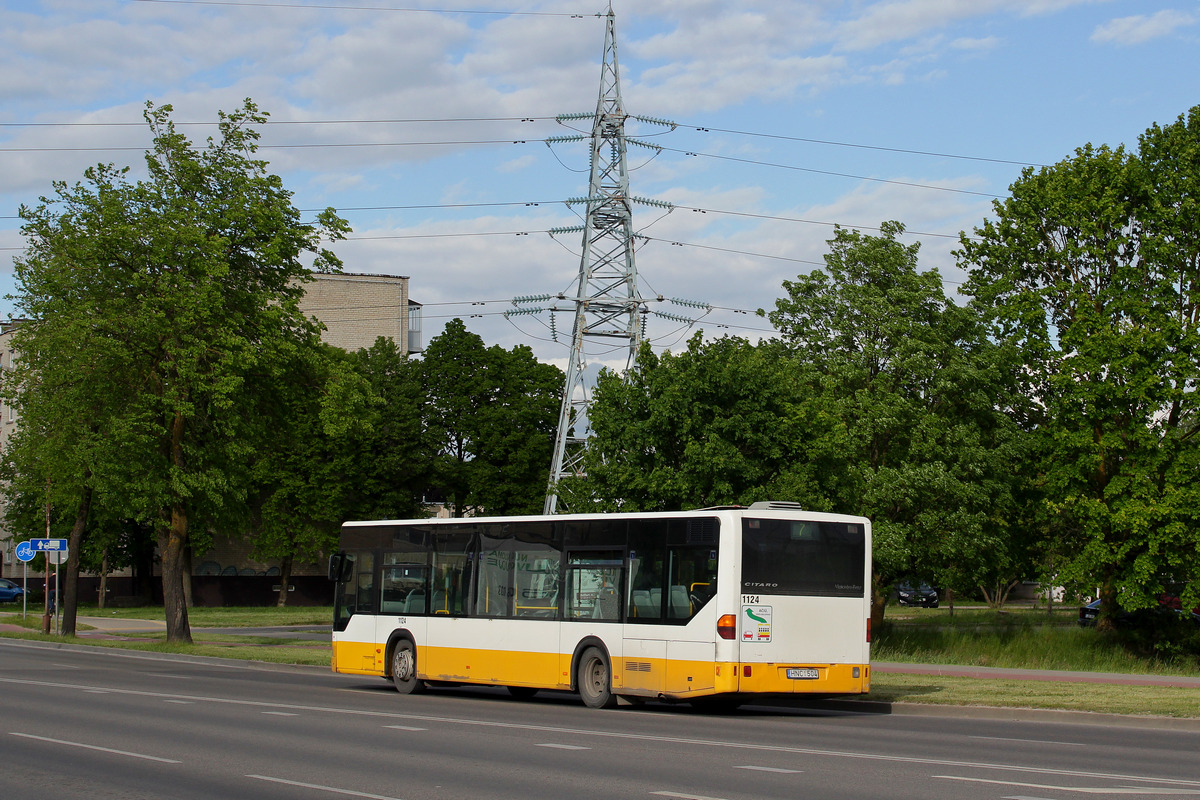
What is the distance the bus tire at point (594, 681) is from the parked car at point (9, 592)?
58.4 m

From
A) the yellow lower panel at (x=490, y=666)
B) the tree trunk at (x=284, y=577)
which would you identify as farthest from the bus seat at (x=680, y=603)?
the tree trunk at (x=284, y=577)

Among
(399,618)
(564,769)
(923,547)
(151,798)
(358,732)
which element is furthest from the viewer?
(923,547)

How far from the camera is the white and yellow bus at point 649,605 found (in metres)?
16.5

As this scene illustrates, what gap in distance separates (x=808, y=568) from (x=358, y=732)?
6326 millimetres

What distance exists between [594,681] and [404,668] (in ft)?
15.2

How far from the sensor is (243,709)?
1706cm

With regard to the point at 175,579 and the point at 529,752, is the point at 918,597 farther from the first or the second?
the point at 529,752

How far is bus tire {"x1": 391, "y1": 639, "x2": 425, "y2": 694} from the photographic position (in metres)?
21.3

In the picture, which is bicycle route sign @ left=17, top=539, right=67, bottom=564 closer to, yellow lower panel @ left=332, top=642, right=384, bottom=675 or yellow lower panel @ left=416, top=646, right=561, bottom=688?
yellow lower panel @ left=332, top=642, right=384, bottom=675

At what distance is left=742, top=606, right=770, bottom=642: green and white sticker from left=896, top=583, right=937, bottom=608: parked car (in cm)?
6444

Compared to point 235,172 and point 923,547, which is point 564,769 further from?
point 923,547

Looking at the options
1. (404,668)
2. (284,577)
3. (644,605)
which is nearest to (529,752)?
(644,605)

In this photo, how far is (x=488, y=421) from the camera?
68.9m

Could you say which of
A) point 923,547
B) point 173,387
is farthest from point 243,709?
point 923,547
